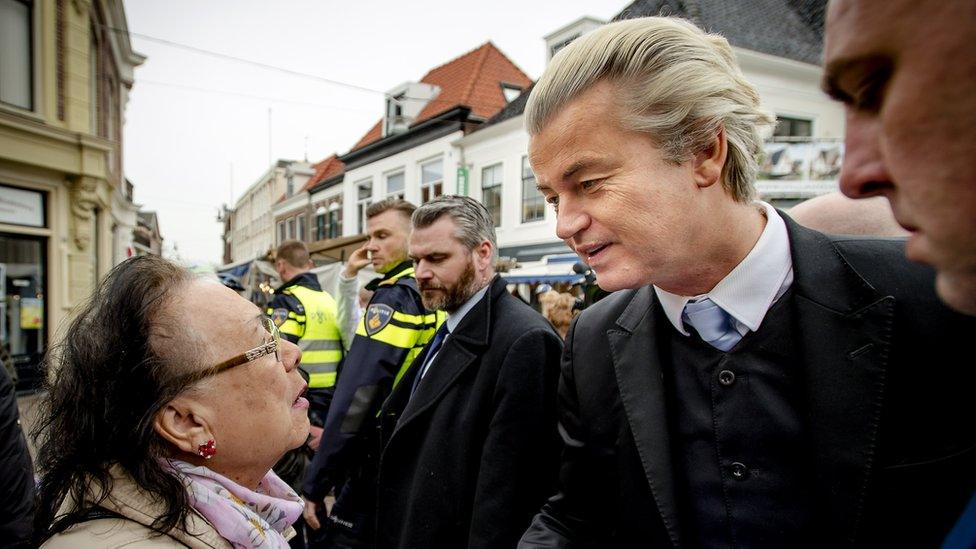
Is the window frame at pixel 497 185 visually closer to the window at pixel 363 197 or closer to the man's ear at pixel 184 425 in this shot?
the window at pixel 363 197

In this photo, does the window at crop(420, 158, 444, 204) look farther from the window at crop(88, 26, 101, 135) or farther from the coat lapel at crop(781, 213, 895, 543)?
the coat lapel at crop(781, 213, 895, 543)

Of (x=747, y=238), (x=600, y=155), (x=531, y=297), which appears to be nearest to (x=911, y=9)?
(x=600, y=155)

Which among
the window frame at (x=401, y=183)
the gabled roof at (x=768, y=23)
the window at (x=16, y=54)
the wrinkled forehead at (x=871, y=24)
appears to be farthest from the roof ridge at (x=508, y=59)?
the wrinkled forehead at (x=871, y=24)

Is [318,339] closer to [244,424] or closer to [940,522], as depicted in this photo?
[244,424]

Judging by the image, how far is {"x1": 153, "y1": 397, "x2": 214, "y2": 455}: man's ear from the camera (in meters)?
1.26

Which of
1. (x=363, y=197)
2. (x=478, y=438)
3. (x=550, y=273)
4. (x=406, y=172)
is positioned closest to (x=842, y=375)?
(x=478, y=438)

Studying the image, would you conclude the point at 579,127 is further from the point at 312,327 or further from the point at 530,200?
the point at 530,200

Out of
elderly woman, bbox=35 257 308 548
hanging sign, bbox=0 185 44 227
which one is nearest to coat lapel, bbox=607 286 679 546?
elderly woman, bbox=35 257 308 548

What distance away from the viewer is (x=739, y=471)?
1145 millimetres

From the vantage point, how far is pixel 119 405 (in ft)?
4.01

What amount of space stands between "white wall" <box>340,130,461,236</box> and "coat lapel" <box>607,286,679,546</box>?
15.8 m

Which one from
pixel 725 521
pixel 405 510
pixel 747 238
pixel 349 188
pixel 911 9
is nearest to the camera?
pixel 911 9

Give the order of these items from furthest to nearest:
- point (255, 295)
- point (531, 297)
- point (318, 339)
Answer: point (255, 295) < point (531, 297) < point (318, 339)

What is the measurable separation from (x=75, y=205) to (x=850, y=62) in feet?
44.3
